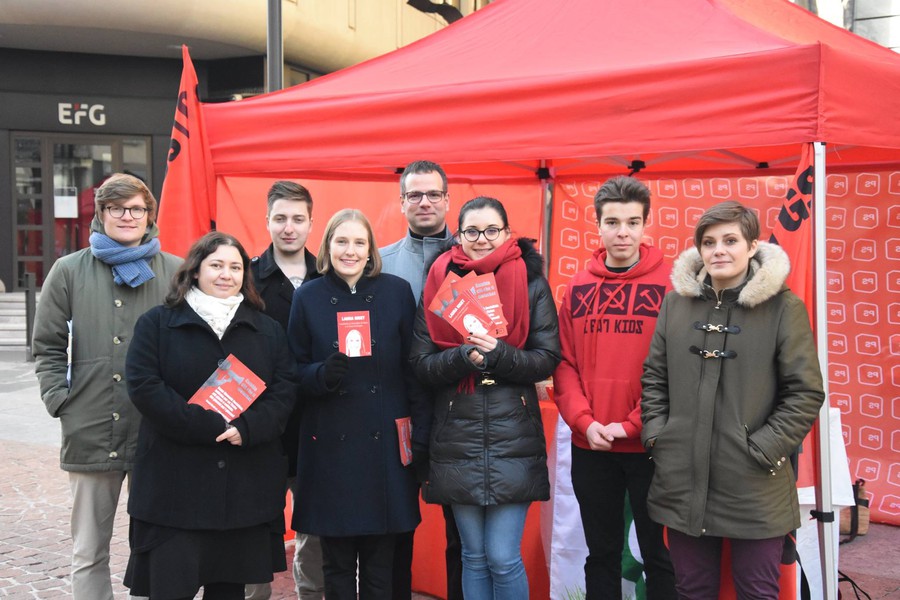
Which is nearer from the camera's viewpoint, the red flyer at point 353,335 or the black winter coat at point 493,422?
the black winter coat at point 493,422

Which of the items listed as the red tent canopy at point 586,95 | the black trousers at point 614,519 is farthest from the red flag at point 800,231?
the black trousers at point 614,519

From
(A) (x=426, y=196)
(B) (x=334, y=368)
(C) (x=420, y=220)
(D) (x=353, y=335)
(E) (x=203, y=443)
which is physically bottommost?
(E) (x=203, y=443)

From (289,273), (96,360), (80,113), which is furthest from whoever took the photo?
(80,113)

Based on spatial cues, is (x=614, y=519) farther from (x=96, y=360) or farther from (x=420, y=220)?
(x=96, y=360)

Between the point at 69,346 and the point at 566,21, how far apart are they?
281cm

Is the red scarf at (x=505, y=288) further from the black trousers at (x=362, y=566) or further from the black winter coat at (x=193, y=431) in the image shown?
the black trousers at (x=362, y=566)

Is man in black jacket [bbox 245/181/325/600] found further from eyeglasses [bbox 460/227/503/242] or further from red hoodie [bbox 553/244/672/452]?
red hoodie [bbox 553/244/672/452]

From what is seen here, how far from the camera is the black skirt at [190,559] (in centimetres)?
298

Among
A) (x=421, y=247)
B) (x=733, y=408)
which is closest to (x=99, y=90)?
(x=421, y=247)

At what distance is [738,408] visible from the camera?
2805mm

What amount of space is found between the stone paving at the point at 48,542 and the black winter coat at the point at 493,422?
5.06 ft

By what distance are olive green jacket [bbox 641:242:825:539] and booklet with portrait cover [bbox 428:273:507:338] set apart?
630 millimetres

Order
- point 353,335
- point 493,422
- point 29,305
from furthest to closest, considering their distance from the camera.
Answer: point 29,305 → point 353,335 → point 493,422

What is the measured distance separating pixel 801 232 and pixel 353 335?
68.5 inches
